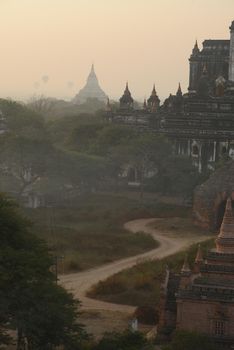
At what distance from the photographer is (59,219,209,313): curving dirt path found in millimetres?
26203

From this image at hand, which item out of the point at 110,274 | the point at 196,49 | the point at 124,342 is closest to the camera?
the point at 124,342

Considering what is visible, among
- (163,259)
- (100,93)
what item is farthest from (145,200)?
(100,93)

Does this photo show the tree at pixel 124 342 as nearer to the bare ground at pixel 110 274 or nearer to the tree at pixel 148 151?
the bare ground at pixel 110 274

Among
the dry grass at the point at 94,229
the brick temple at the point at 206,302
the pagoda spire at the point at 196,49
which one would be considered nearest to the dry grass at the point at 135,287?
the dry grass at the point at 94,229

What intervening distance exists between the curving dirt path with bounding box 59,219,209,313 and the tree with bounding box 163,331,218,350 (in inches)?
251

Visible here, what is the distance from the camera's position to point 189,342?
18.7 m

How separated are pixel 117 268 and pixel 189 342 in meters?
12.7

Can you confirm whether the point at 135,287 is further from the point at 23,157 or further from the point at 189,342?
the point at 23,157

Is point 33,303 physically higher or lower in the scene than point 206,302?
higher

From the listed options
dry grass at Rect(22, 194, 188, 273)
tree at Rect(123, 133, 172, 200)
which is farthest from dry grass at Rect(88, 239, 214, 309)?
tree at Rect(123, 133, 172, 200)

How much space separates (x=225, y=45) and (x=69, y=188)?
22.4 metres

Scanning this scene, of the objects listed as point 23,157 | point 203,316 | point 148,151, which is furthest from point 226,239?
point 148,151

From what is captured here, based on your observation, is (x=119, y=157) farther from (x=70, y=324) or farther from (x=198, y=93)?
(x=70, y=324)

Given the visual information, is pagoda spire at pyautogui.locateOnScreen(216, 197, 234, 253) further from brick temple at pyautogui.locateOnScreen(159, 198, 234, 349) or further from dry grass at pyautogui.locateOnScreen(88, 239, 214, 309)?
dry grass at pyautogui.locateOnScreen(88, 239, 214, 309)
